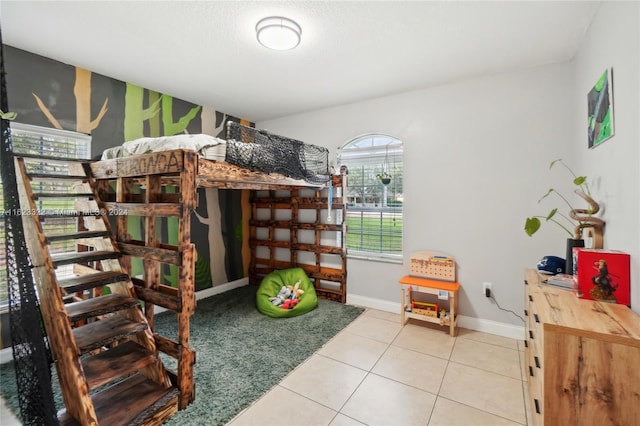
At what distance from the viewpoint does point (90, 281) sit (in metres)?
1.75

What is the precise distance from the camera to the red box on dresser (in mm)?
1318

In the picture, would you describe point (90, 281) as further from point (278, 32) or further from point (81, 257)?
point (278, 32)

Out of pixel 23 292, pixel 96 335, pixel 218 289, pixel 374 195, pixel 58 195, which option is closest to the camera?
pixel 23 292

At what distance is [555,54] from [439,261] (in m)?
2.12

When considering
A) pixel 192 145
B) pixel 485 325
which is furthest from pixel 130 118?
pixel 485 325

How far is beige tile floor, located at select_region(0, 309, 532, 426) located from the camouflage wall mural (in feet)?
7.06

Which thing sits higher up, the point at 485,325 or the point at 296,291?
the point at 296,291

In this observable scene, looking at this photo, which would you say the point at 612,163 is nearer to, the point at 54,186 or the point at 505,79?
the point at 505,79

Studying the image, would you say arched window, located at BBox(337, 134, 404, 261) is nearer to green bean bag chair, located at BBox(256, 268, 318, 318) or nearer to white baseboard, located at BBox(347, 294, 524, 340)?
white baseboard, located at BBox(347, 294, 524, 340)

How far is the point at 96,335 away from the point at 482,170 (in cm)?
341

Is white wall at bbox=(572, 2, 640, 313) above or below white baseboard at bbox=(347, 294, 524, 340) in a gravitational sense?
above

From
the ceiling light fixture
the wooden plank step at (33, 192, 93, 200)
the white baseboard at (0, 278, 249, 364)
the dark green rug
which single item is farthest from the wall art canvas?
the white baseboard at (0, 278, 249, 364)

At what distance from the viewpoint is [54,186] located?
2.60 m

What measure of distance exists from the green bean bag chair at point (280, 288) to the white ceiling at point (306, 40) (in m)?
2.33
